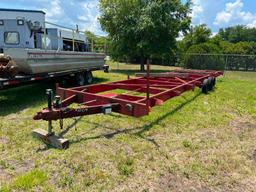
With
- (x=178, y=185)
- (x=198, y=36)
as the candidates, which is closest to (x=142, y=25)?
(x=178, y=185)

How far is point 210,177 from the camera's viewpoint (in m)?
3.84

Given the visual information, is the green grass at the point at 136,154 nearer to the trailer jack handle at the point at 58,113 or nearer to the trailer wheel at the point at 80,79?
the trailer jack handle at the point at 58,113

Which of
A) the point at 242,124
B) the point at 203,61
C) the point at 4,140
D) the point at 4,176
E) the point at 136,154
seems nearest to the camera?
the point at 4,176

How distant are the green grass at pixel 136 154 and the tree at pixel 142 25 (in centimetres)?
1410

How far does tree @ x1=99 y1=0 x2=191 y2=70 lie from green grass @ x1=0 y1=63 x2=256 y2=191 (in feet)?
46.3

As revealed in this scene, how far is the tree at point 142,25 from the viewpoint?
66.9ft

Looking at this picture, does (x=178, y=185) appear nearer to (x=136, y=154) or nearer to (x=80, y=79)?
(x=136, y=154)

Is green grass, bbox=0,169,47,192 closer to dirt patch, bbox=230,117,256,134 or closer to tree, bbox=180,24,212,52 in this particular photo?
dirt patch, bbox=230,117,256,134

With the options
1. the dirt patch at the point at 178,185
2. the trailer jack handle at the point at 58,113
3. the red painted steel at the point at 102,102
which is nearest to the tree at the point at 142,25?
the red painted steel at the point at 102,102

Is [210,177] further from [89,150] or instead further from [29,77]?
[29,77]

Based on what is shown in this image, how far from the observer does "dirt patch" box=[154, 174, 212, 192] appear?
3.55m

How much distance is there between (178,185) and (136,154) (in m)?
1.02

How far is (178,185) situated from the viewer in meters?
3.64

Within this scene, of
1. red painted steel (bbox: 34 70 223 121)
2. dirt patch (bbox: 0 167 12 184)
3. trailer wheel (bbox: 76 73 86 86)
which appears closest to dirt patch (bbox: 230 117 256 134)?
red painted steel (bbox: 34 70 223 121)
